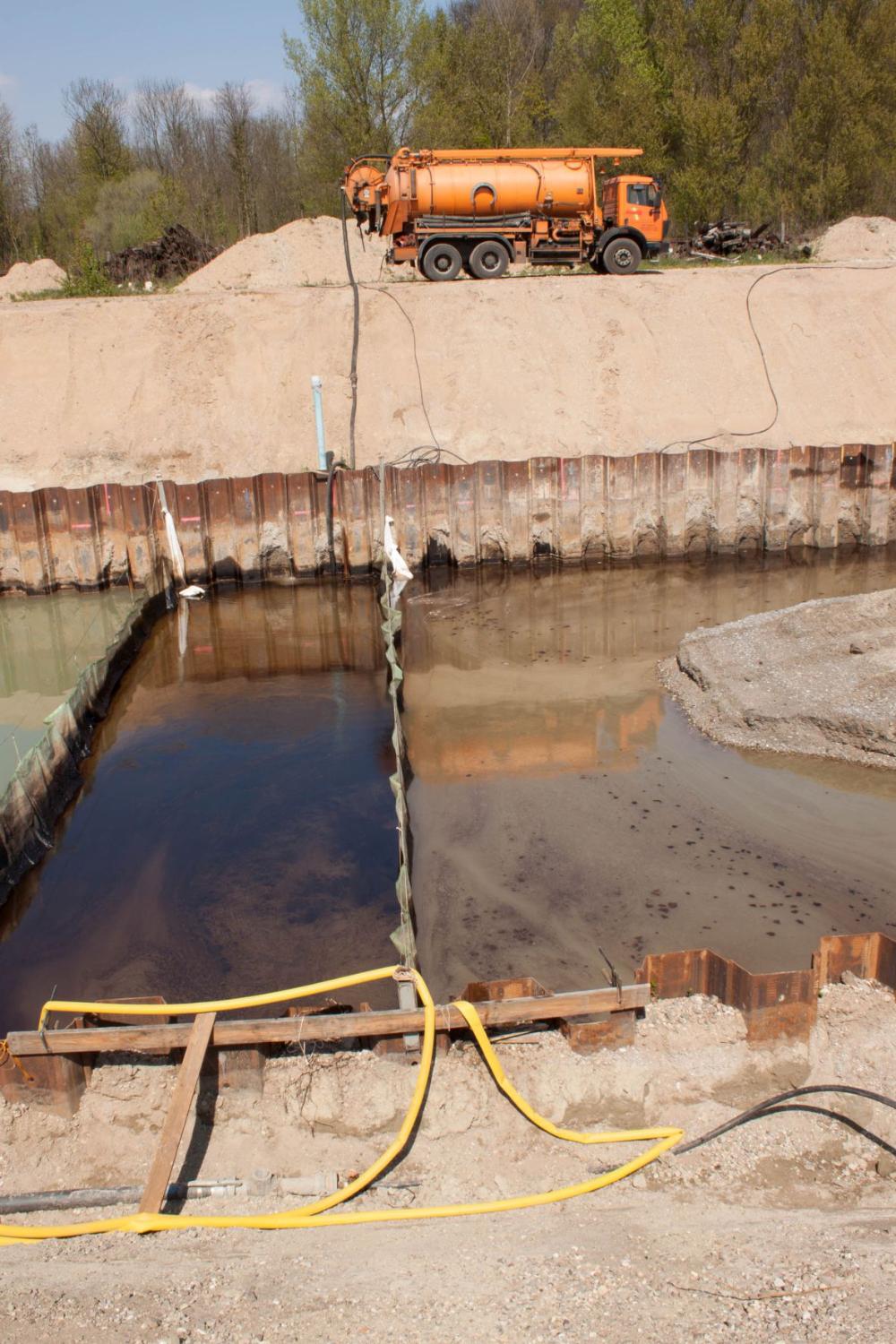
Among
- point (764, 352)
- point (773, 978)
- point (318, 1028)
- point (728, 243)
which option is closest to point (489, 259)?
point (764, 352)

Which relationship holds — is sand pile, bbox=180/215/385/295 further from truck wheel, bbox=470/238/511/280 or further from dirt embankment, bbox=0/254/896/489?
truck wheel, bbox=470/238/511/280

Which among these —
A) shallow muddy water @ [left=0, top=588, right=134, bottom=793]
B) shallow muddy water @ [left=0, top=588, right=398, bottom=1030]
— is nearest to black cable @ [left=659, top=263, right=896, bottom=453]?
shallow muddy water @ [left=0, top=588, right=398, bottom=1030]

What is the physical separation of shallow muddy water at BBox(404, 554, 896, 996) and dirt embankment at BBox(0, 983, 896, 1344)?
130 cm

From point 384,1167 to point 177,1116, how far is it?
1056 mm

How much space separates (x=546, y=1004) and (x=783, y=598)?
36.2ft

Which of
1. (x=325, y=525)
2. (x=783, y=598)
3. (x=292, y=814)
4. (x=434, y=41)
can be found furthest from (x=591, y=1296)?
(x=434, y=41)

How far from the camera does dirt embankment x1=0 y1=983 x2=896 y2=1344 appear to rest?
394 cm

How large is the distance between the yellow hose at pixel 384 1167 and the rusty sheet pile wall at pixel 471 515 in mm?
11524

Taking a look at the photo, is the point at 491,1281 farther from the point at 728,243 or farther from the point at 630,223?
the point at 728,243

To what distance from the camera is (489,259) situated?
74.5 feet

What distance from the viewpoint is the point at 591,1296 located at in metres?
4.04

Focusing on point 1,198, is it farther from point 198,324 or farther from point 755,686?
point 755,686

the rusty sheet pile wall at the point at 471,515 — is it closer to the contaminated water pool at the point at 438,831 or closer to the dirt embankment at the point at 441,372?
the dirt embankment at the point at 441,372

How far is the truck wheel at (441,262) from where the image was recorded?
22.6 meters
